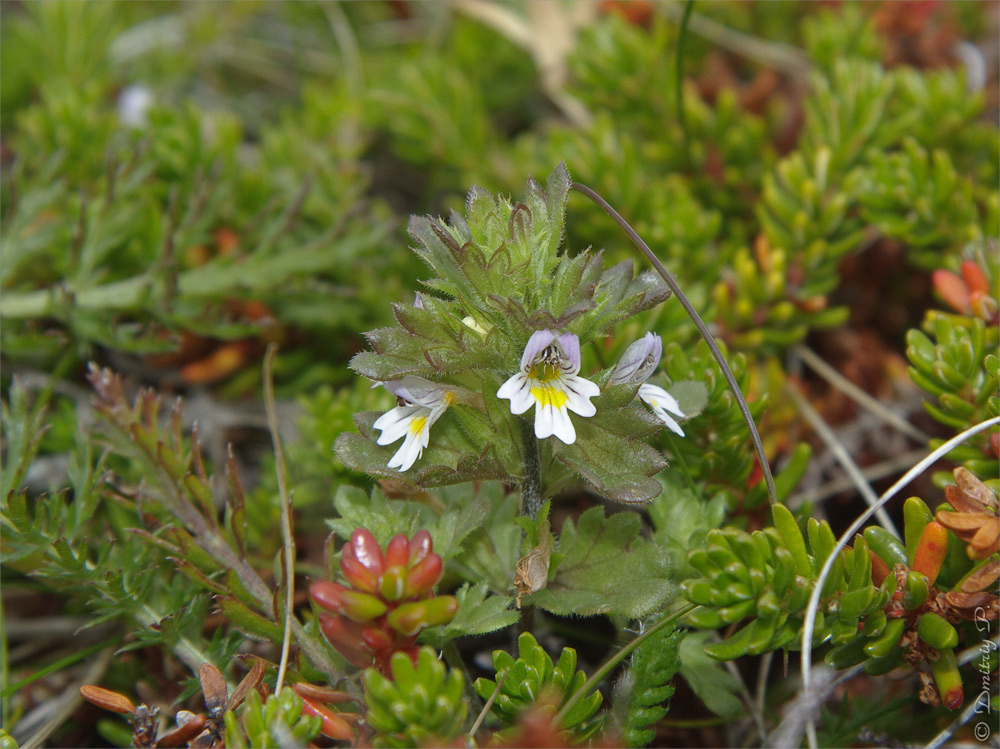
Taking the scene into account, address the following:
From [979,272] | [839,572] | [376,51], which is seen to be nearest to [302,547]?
[839,572]

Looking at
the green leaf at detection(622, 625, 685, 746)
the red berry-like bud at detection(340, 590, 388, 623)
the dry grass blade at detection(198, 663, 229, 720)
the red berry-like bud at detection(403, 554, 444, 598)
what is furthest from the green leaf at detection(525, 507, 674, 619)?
the dry grass blade at detection(198, 663, 229, 720)

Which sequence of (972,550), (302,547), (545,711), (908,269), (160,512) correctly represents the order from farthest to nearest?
1. (908,269)
2. (302,547)
3. (160,512)
4. (972,550)
5. (545,711)

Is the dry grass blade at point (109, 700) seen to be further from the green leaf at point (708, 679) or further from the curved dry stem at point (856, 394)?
the curved dry stem at point (856, 394)

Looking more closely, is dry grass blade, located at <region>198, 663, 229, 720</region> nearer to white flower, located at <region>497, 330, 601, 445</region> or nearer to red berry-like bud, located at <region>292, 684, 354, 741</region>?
red berry-like bud, located at <region>292, 684, 354, 741</region>

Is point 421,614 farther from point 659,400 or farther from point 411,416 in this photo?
point 659,400

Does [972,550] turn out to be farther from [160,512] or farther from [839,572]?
[160,512]

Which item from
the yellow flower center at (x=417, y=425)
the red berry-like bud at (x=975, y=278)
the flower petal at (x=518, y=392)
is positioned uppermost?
the red berry-like bud at (x=975, y=278)

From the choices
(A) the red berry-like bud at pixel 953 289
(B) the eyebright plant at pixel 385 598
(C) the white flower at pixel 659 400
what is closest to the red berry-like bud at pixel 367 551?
(B) the eyebright plant at pixel 385 598
